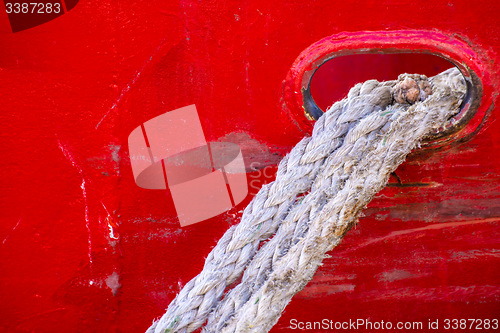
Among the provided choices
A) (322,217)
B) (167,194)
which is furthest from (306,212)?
(167,194)

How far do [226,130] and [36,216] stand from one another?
448 mm

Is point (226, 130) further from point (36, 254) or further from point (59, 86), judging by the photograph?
point (36, 254)

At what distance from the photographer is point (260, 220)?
2.05 feet

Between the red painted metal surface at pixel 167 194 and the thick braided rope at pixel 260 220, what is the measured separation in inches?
5.7

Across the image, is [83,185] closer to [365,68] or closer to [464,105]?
[365,68]

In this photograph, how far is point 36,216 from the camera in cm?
80

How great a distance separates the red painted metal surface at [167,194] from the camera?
28.9 inches

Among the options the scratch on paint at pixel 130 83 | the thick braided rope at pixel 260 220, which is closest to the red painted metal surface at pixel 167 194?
the scratch on paint at pixel 130 83

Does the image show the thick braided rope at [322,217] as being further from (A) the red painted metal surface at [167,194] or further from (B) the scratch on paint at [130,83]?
(B) the scratch on paint at [130,83]

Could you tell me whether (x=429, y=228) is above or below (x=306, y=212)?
below

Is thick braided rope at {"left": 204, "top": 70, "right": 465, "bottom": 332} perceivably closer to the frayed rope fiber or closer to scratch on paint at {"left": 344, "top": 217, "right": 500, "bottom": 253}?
the frayed rope fiber

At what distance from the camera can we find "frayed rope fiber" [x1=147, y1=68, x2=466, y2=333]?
2.00ft

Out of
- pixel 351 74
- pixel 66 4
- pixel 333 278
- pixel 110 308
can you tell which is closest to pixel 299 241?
pixel 333 278

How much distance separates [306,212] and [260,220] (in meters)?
0.08
